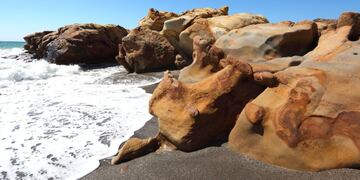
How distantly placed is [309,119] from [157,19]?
1244 cm

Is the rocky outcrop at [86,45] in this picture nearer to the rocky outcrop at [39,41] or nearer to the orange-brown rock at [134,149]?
the rocky outcrop at [39,41]

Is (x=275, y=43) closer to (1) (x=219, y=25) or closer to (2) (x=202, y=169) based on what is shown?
(2) (x=202, y=169)

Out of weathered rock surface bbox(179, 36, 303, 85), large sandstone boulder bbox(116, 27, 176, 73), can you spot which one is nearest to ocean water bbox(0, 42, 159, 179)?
weathered rock surface bbox(179, 36, 303, 85)

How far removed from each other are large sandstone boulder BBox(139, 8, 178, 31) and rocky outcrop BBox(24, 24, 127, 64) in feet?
10.2

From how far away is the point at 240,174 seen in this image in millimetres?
3654

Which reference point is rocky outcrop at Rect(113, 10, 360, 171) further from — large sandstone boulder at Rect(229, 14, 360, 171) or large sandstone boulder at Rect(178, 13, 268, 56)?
large sandstone boulder at Rect(178, 13, 268, 56)

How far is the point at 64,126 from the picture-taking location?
19.5ft

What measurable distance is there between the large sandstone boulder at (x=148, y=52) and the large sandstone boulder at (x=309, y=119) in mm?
8372

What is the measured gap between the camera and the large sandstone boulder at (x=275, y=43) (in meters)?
5.56

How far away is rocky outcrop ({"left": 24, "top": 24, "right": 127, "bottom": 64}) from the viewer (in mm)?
17266

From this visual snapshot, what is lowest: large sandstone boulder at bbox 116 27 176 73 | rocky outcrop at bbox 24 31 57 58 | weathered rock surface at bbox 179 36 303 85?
rocky outcrop at bbox 24 31 57 58

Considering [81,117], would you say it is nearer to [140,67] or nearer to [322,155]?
[322,155]

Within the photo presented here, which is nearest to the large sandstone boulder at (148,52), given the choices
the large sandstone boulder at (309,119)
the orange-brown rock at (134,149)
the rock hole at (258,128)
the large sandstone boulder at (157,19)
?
the large sandstone boulder at (157,19)

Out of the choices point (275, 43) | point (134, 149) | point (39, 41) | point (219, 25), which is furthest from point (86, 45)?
point (134, 149)
